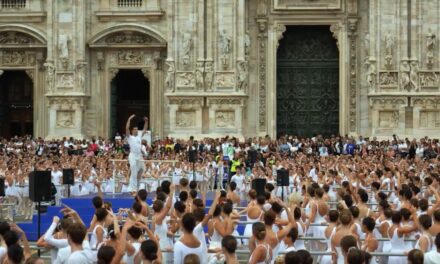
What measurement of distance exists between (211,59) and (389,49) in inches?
345

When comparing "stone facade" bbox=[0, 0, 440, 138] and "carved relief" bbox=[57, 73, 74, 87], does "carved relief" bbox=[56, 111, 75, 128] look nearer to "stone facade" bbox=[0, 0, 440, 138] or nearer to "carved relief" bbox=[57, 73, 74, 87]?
"stone facade" bbox=[0, 0, 440, 138]

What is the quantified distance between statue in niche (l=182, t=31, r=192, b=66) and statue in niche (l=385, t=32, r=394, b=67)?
9.67 meters

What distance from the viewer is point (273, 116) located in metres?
46.6

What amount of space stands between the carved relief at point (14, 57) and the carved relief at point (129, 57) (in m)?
5.17

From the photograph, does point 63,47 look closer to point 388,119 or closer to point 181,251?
point 388,119

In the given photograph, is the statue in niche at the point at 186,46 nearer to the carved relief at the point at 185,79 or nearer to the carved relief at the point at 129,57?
the carved relief at the point at 185,79

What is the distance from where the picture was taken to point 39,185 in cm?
1934

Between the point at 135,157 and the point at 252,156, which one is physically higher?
the point at 135,157

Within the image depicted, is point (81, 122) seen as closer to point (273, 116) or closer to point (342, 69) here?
point (273, 116)

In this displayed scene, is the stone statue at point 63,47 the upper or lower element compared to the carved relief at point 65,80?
upper

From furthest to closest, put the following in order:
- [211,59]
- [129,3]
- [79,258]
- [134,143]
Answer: [129,3], [211,59], [134,143], [79,258]

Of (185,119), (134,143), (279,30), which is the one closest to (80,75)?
(185,119)

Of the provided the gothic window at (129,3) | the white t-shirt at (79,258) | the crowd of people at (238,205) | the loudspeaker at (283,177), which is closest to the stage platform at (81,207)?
the crowd of people at (238,205)

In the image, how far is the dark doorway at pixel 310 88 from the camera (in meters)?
47.3
